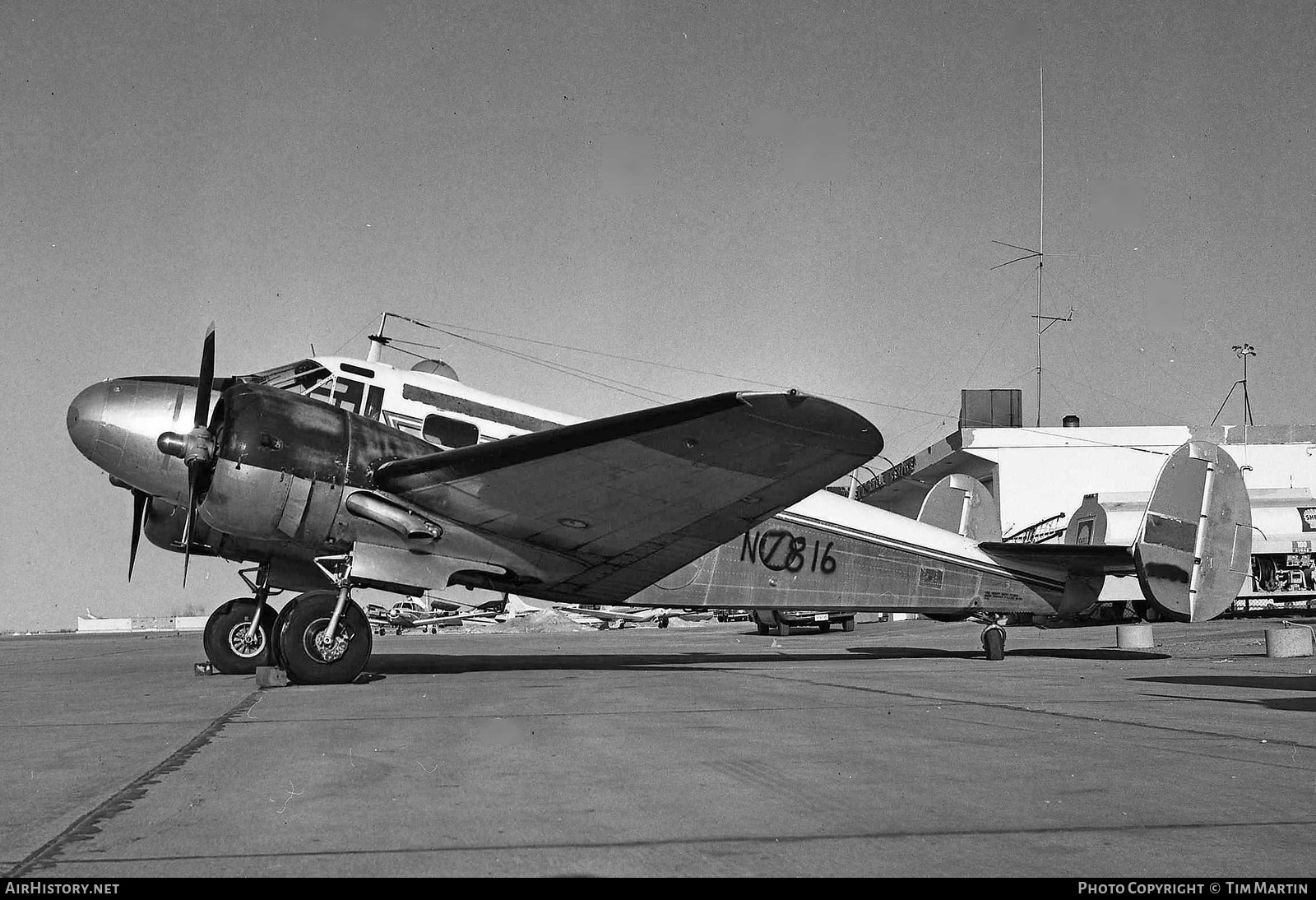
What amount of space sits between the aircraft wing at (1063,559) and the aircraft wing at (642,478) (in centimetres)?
599

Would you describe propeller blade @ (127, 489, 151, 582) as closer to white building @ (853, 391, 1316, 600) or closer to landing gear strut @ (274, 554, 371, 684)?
landing gear strut @ (274, 554, 371, 684)

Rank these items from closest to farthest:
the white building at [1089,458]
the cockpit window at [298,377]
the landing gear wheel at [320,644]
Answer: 1. the landing gear wheel at [320,644]
2. the cockpit window at [298,377]
3. the white building at [1089,458]

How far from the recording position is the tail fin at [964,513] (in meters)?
18.8

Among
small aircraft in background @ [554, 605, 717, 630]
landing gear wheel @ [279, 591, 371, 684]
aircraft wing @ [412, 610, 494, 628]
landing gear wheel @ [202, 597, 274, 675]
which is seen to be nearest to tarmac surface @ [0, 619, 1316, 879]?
landing gear wheel @ [279, 591, 371, 684]

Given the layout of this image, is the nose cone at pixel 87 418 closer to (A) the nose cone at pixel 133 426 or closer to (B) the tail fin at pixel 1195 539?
(A) the nose cone at pixel 133 426

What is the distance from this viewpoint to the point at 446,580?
12.3m

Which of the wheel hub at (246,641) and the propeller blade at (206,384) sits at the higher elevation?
the propeller blade at (206,384)

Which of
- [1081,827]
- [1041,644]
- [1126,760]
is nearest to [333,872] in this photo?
[1081,827]

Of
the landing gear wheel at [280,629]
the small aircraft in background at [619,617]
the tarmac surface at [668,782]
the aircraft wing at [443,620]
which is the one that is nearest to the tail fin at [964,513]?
the tarmac surface at [668,782]

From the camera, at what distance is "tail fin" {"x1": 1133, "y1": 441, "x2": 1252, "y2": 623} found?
51.7 ft

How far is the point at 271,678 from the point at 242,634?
3.32m

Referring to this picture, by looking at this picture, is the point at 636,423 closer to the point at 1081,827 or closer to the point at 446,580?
the point at 446,580

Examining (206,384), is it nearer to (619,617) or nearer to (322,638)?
(322,638)

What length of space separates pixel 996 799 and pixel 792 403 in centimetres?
542
